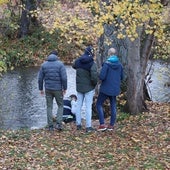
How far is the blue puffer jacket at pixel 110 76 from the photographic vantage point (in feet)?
34.4

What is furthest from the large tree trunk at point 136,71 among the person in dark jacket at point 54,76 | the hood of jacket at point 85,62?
the person in dark jacket at point 54,76

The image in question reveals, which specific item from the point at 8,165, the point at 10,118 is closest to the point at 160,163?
the point at 8,165

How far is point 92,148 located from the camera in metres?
9.37

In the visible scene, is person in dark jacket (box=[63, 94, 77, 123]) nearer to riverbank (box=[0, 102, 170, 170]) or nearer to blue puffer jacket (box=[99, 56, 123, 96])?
riverbank (box=[0, 102, 170, 170])

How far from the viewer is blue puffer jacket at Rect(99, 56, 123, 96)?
10.5 meters

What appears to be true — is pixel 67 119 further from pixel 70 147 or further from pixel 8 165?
pixel 8 165

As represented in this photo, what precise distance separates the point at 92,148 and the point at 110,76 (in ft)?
6.62

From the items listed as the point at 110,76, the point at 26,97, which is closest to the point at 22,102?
the point at 26,97

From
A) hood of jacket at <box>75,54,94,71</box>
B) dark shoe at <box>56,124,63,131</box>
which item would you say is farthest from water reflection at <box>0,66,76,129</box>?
hood of jacket at <box>75,54,94,71</box>

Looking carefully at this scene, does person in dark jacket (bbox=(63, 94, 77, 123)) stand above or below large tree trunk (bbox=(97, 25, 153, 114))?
below

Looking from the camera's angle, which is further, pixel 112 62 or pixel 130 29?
pixel 112 62

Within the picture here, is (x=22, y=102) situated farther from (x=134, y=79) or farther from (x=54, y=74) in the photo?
(x=54, y=74)

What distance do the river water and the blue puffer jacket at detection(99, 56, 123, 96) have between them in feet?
12.3

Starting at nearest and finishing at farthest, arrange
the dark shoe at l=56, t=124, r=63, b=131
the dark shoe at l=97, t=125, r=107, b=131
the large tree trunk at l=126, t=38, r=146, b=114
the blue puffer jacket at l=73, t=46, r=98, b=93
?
the blue puffer jacket at l=73, t=46, r=98, b=93 < the dark shoe at l=97, t=125, r=107, b=131 < the dark shoe at l=56, t=124, r=63, b=131 < the large tree trunk at l=126, t=38, r=146, b=114
